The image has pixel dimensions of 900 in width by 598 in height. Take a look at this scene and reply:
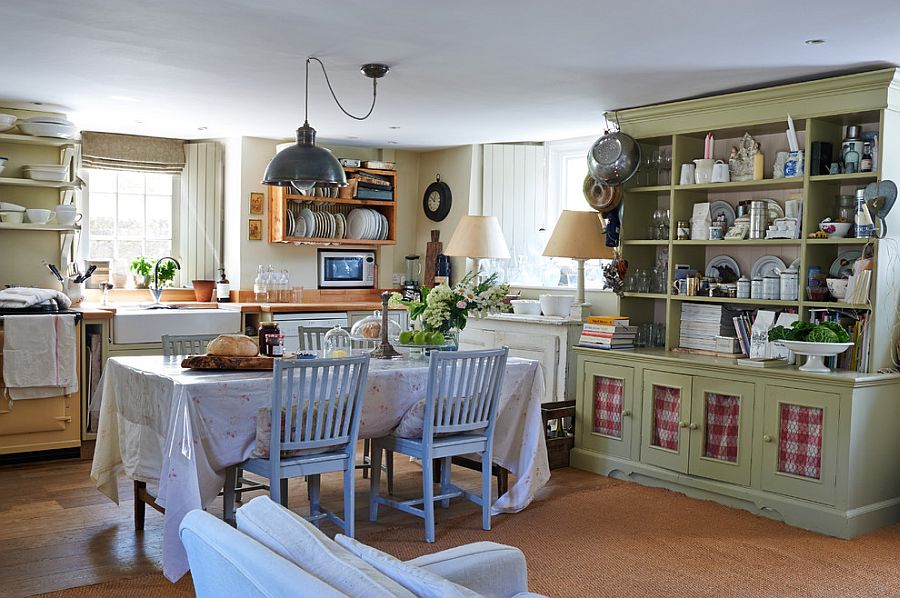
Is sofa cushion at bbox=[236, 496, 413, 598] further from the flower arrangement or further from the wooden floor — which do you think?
the flower arrangement

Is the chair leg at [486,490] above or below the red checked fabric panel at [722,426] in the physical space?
below

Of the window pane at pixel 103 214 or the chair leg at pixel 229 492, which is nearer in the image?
the chair leg at pixel 229 492

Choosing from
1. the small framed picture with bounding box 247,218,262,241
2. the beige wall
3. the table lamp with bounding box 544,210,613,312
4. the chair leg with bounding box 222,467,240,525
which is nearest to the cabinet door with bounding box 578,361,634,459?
the table lamp with bounding box 544,210,613,312

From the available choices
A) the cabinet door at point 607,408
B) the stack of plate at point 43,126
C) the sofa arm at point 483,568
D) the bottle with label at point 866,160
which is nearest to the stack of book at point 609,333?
the cabinet door at point 607,408

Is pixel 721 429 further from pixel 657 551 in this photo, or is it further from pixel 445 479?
pixel 445 479

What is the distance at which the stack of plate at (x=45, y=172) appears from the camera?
5.73 metres

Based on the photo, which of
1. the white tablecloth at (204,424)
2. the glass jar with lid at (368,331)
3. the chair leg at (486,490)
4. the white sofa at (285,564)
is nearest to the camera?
the white sofa at (285,564)

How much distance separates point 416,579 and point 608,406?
3.85 m

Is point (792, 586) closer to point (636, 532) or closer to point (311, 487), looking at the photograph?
point (636, 532)

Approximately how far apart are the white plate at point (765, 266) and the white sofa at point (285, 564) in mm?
3754

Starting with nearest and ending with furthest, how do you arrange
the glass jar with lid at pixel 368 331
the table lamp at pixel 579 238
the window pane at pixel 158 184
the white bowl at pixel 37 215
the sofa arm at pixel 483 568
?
the sofa arm at pixel 483 568, the glass jar with lid at pixel 368 331, the table lamp at pixel 579 238, the white bowl at pixel 37 215, the window pane at pixel 158 184

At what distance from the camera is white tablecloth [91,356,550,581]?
3322 mm

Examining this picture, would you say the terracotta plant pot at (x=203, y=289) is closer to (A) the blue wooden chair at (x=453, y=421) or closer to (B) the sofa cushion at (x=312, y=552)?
(A) the blue wooden chair at (x=453, y=421)

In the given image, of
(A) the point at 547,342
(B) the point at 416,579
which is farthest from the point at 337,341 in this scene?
(B) the point at 416,579
